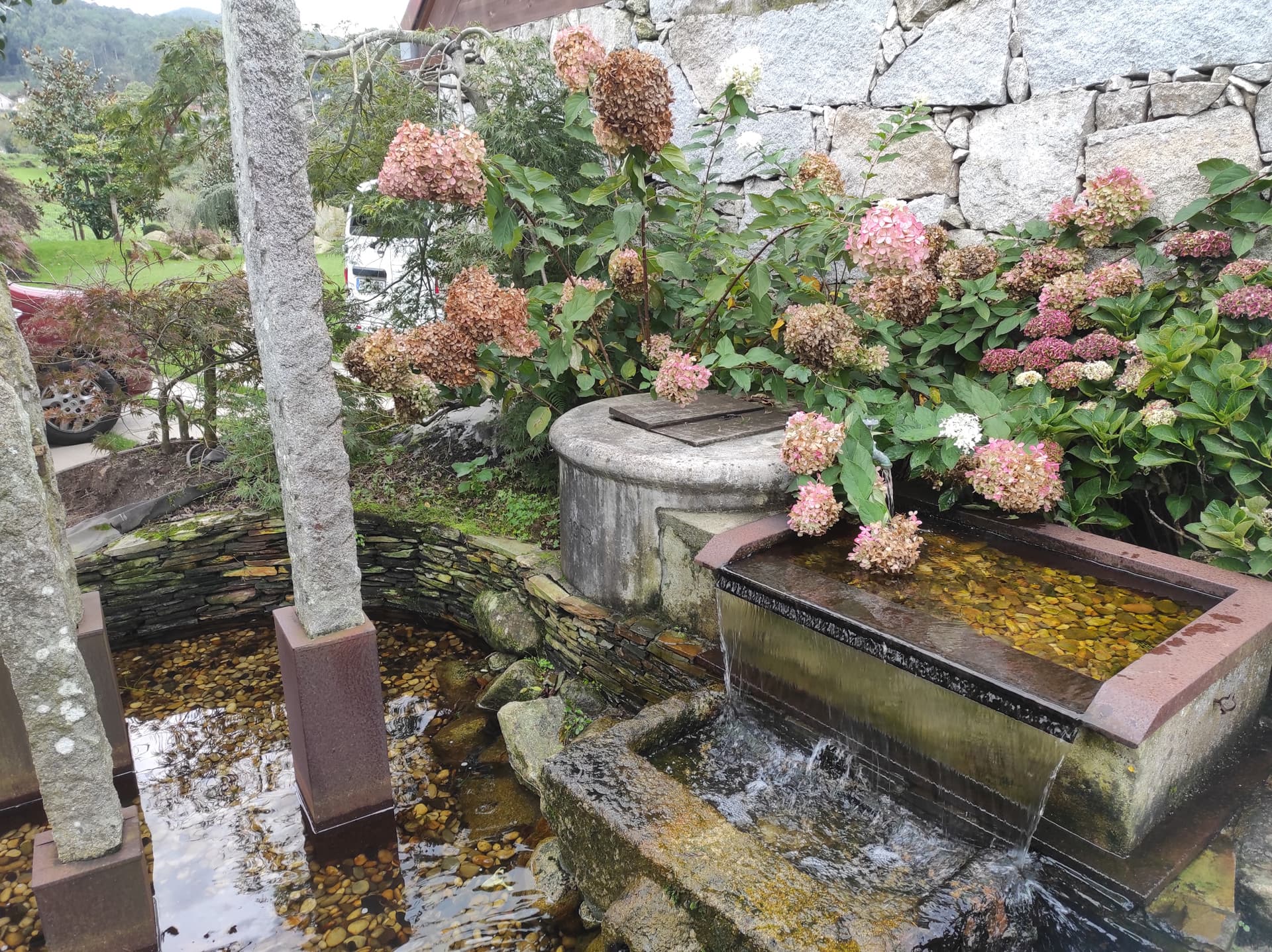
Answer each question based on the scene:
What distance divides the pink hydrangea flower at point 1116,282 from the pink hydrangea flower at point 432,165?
90.9 inches

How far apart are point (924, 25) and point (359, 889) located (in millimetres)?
4060

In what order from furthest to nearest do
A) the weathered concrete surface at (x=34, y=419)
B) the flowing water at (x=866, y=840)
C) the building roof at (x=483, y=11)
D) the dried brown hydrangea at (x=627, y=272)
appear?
the building roof at (x=483, y=11)
the dried brown hydrangea at (x=627, y=272)
the weathered concrete surface at (x=34, y=419)
the flowing water at (x=866, y=840)

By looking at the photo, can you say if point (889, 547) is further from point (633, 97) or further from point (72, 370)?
point (72, 370)

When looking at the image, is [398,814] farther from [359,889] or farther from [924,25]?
[924,25]

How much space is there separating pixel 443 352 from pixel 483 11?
4250 mm

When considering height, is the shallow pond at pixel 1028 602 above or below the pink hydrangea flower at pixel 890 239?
below

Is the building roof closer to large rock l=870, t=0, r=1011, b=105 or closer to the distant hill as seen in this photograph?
large rock l=870, t=0, r=1011, b=105

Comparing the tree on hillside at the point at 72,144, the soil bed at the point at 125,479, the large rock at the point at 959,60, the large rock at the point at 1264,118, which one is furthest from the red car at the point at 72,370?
the tree on hillside at the point at 72,144

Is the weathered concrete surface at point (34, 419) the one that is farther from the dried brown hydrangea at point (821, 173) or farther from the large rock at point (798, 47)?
the large rock at point (798, 47)

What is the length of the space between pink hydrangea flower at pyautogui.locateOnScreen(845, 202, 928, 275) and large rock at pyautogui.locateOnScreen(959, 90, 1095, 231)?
3.21ft

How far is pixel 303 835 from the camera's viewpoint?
2658mm

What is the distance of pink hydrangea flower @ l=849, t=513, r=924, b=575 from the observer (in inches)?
96.5

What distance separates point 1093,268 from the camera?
3.31 metres

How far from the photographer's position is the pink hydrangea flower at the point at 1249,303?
2.56 m
